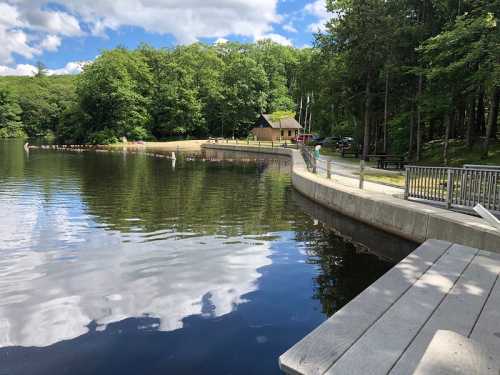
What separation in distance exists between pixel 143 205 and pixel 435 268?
1238 centimetres

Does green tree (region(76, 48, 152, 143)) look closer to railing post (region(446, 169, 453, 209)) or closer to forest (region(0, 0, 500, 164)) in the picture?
forest (region(0, 0, 500, 164))

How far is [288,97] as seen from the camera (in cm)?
9075

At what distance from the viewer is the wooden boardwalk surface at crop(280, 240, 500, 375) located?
152 inches

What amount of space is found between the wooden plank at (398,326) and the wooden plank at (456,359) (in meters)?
0.69

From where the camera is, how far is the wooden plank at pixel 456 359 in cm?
297

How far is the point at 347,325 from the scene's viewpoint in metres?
4.58

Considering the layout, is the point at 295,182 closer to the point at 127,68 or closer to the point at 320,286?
the point at 320,286

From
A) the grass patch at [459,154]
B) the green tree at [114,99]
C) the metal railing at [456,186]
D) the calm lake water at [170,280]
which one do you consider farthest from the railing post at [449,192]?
the green tree at [114,99]

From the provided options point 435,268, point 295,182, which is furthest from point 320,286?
point 295,182

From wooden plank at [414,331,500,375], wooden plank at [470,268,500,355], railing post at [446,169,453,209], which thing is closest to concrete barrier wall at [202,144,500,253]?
railing post at [446,169,453,209]

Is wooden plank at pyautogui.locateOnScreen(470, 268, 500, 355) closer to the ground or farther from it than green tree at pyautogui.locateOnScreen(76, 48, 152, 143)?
closer to the ground

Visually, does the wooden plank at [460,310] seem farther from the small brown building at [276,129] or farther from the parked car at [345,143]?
the small brown building at [276,129]

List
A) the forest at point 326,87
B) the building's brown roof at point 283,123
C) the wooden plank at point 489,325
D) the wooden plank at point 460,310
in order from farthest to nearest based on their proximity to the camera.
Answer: the building's brown roof at point 283,123 < the forest at point 326,87 < the wooden plank at point 489,325 < the wooden plank at point 460,310

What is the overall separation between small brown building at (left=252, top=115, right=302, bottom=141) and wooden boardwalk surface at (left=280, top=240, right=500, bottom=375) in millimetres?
70250
